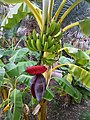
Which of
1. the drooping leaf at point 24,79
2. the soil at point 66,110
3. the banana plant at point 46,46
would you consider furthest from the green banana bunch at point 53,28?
the soil at point 66,110

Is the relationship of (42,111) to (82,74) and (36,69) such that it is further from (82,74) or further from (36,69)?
(36,69)

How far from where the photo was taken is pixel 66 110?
2109 mm

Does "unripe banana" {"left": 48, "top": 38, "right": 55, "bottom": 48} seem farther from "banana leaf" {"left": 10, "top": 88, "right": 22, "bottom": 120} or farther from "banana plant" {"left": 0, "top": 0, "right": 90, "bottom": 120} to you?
"banana leaf" {"left": 10, "top": 88, "right": 22, "bottom": 120}

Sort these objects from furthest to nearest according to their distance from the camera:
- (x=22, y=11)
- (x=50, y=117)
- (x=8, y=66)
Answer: (x=50, y=117), (x=22, y=11), (x=8, y=66)

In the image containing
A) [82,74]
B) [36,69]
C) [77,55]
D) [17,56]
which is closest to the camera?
[36,69]

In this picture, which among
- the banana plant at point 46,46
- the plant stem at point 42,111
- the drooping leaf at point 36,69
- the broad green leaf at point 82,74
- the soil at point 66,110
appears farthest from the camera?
the soil at point 66,110

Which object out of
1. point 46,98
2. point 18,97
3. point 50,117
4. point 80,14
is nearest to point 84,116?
point 50,117

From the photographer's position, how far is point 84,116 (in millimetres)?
1999

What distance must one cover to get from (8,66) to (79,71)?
41 centimetres

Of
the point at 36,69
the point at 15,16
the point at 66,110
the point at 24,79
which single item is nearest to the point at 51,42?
the point at 36,69

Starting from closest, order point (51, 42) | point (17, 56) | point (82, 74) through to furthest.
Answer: point (51, 42) → point (82, 74) → point (17, 56)

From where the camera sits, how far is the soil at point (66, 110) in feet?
6.54

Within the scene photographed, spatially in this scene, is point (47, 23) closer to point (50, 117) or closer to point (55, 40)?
point (55, 40)

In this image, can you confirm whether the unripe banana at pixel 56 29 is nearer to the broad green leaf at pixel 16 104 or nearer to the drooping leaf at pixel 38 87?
the drooping leaf at pixel 38 87
